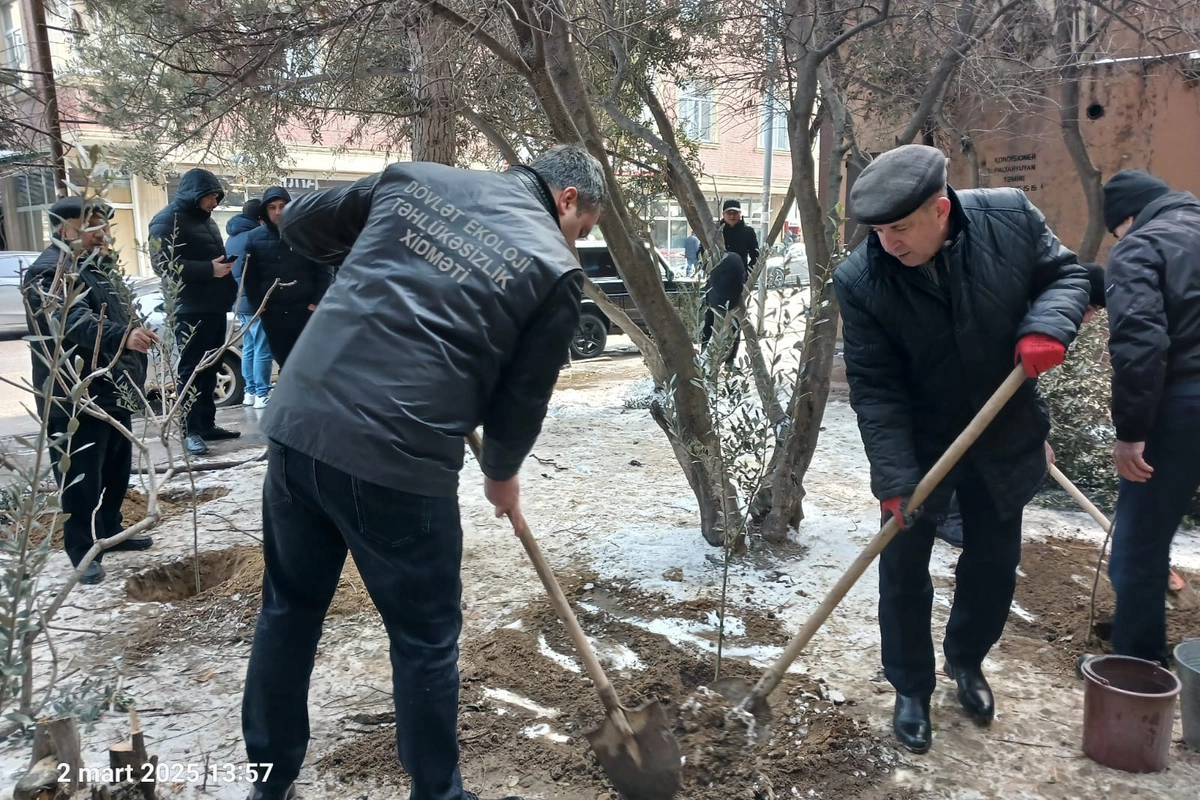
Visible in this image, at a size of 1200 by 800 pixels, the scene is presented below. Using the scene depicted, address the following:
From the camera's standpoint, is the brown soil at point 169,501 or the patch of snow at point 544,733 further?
the brown soil at point 169,501

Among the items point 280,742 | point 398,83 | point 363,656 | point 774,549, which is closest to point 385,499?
point 280,742

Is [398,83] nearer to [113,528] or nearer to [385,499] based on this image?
[113,528]

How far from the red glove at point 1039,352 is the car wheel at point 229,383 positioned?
7493mm

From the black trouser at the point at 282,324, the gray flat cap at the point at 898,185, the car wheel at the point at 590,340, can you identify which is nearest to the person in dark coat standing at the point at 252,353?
the black trouser at the point at 282,324

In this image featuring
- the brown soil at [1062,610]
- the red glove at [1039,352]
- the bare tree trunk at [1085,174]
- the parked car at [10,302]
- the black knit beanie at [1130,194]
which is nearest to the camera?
the red glove at [1039,352]

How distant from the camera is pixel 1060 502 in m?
4.91

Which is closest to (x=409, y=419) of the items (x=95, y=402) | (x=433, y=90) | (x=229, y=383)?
(x=95, y=402)

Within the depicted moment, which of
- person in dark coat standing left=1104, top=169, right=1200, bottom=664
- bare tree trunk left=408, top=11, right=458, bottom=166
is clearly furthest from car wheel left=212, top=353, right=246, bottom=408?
person in dark coat standing left=1104, top=169, right=1200, bottom=664

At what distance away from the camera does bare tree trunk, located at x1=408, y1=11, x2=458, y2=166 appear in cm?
501

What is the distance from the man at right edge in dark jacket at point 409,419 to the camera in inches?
79.3

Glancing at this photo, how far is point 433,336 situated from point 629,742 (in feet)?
4.10

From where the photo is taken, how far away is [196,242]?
630cm

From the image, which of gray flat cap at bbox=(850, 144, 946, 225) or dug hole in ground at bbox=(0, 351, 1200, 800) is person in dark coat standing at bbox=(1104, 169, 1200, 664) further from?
gray flat cap at bbox=(850, 144, 946, 225)

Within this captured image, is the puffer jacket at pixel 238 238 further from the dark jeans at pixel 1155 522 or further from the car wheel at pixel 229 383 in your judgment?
the dark jeans at pixel 1155 522
